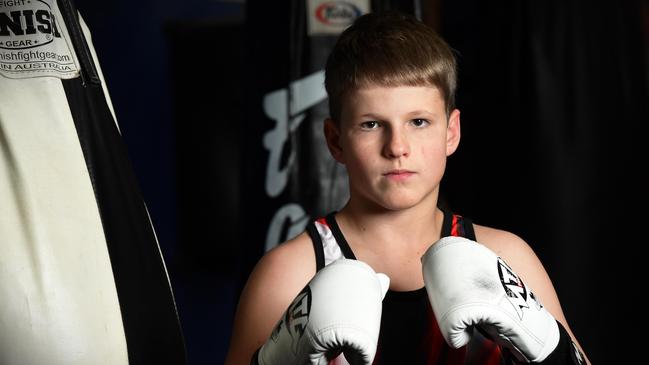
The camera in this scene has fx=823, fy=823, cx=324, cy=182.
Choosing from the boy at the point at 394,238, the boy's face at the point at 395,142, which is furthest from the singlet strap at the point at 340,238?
the boy's face at the point at 395,142

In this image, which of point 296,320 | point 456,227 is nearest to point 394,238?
point 456,227

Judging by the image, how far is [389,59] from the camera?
1.29 m

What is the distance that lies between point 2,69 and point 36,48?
57 mm

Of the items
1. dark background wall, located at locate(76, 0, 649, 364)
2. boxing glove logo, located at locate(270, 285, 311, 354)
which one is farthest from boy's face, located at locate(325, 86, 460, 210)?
dark background wall, located at locate(76, 0, 649, 364)

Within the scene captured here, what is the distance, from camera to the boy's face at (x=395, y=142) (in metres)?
1.25

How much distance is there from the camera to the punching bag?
1.07 meters

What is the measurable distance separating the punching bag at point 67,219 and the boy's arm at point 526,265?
1.79 ft

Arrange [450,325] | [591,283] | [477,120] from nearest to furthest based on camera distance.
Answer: [450,325] < [591,283] < [477,120]

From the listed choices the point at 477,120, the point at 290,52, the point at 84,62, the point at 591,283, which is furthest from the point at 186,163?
the point at 84,62

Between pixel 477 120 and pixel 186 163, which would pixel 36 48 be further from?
pixel 186 163

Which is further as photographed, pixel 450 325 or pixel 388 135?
pixel 388 135

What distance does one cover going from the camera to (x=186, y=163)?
10.6 ft

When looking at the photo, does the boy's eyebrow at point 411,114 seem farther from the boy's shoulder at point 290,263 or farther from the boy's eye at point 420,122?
the boy's shoulder at point 290,263

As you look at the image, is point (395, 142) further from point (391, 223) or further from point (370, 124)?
point (391, 223)
